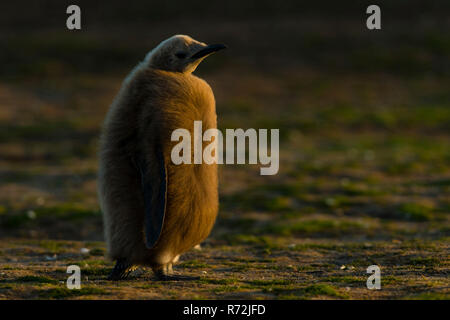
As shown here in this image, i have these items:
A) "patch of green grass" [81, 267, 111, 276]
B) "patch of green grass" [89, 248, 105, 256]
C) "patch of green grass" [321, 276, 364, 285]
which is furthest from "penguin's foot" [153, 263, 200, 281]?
"patch of green grass" [89, 248, 105, 256]

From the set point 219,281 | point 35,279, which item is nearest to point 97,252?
point 35,279

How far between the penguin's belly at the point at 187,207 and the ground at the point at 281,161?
35 cm

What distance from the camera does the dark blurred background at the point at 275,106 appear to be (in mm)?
10867

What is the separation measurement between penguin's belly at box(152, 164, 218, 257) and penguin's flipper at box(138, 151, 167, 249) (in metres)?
0.18

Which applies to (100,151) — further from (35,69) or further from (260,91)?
(35,69)

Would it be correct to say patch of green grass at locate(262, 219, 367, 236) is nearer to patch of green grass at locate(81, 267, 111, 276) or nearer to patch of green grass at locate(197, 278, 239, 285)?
patch of green grass at locate(81, 267, 111, 276)

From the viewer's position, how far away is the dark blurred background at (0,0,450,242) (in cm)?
1087

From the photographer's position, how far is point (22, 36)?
1243 inches

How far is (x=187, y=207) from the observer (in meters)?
5.62

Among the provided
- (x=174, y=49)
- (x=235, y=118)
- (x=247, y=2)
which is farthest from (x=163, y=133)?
(x=247, y=2)

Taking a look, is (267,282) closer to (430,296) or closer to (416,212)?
(430,296)

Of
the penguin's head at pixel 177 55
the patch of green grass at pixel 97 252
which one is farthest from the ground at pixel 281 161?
the penguin's head at pixel 177 55

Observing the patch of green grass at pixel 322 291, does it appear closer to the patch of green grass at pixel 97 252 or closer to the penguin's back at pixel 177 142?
the penguin's back at pixel 177 142
